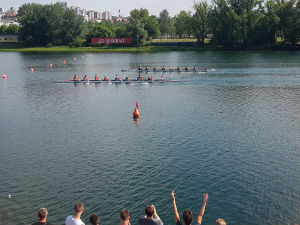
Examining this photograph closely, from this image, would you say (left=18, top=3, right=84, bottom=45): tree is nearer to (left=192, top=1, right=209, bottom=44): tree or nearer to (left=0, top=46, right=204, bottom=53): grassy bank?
(left=0, top=46, right=204, bottom=53): grassy bank

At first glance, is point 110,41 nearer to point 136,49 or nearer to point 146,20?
point 136,49

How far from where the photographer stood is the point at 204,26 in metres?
136

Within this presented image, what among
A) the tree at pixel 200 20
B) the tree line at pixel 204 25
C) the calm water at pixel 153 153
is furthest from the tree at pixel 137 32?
the calm water at pixel 153 153

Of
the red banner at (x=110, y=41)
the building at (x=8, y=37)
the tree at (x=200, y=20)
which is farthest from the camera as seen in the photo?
the building at (x=8, y=37)

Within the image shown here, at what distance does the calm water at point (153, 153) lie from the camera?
19.6m

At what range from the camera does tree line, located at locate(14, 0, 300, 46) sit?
384 ft

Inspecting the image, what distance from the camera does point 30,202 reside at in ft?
65.8

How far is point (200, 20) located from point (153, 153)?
117 metres

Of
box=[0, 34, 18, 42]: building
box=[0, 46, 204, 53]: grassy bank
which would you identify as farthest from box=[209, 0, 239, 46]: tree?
box=[0, 34, 18, 42]: building

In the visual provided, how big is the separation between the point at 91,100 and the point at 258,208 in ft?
110

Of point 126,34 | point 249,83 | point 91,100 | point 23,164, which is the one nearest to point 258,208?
point 23,164

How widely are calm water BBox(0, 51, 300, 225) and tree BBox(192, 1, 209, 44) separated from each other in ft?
285

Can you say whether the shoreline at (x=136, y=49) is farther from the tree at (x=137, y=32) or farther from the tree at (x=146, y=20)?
the tree at (x=146, y=20)

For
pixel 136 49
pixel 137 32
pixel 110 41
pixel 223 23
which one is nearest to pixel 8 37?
pixel 110 41
